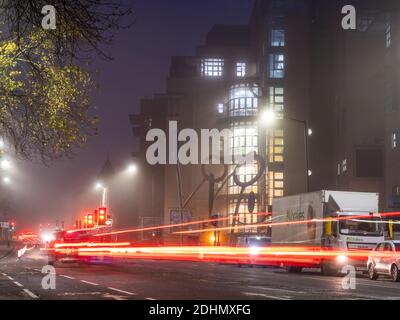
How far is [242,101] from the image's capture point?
298 feet

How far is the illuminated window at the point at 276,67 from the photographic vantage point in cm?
8619

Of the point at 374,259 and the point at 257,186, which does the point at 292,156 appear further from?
the point at 374,259

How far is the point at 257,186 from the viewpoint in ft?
284

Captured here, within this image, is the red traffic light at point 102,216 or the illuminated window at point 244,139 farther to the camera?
the illuminated window at point 244,139

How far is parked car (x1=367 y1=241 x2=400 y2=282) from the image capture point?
88.9 feet

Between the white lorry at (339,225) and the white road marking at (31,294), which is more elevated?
the white lorry at (339,225)

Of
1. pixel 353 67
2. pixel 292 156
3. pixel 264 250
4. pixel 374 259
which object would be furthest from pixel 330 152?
pixel 374 259

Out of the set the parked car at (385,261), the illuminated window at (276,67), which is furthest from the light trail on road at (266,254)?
the illuminated window at (276,67)

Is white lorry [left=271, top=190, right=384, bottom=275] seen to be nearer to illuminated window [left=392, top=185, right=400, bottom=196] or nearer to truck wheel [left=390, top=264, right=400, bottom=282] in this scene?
truck wheel [left=390, top=264, right=400, bottom=282]

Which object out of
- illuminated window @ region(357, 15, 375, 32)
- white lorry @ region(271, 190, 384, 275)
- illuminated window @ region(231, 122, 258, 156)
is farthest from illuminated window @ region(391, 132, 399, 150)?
white lorry @ region(271, 190, 384, 275)

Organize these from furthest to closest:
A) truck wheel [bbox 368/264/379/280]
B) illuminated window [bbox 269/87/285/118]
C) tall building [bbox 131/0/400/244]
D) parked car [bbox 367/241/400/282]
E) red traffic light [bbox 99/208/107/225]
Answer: illuminated window [bbox 269/87/285/118] → tall building [bbox 131/0/400/244] → red traffic light [bbox 99/208/107/225] → truck wheel [bbox 368/264/379/280] → parked car [bbox 367/241/400/282]

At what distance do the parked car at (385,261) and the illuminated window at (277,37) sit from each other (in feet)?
196

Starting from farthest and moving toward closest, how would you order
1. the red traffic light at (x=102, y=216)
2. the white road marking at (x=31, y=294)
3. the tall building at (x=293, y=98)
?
the tall building at (x=293, y=98)
the red traffic light at (x=102, y=216)
the white road marking at (x=31, y=294)

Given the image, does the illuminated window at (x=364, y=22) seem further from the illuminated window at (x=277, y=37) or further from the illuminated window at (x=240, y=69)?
the illuminated window at (x=240, y=69)
